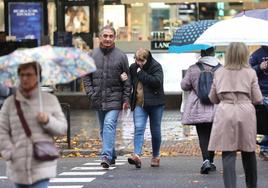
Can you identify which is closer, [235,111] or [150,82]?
[235,111]

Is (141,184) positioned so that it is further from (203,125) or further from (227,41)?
(227,41)

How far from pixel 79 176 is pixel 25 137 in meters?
4.50

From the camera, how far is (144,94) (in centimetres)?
1077

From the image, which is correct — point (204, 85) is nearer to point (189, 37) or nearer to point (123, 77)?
point (189, 37)

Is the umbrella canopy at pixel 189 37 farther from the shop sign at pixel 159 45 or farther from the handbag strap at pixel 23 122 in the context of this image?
the shop sign at pixel 159 45

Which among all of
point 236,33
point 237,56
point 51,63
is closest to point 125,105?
point 236,33

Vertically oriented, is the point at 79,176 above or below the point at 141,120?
below

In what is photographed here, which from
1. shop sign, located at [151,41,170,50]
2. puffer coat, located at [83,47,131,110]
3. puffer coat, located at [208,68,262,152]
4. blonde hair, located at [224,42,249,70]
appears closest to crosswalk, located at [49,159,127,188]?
puffer coat, located at [83,47,131,110]

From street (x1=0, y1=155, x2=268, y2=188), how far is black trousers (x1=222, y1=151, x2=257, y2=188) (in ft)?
3.73

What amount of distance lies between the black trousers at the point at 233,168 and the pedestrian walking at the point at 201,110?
1892mm

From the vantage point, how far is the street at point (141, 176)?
31.1 feet

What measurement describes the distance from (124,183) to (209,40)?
7.08 ft

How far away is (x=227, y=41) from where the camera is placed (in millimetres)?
9719

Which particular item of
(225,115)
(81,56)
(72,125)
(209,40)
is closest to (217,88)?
(225,115)
